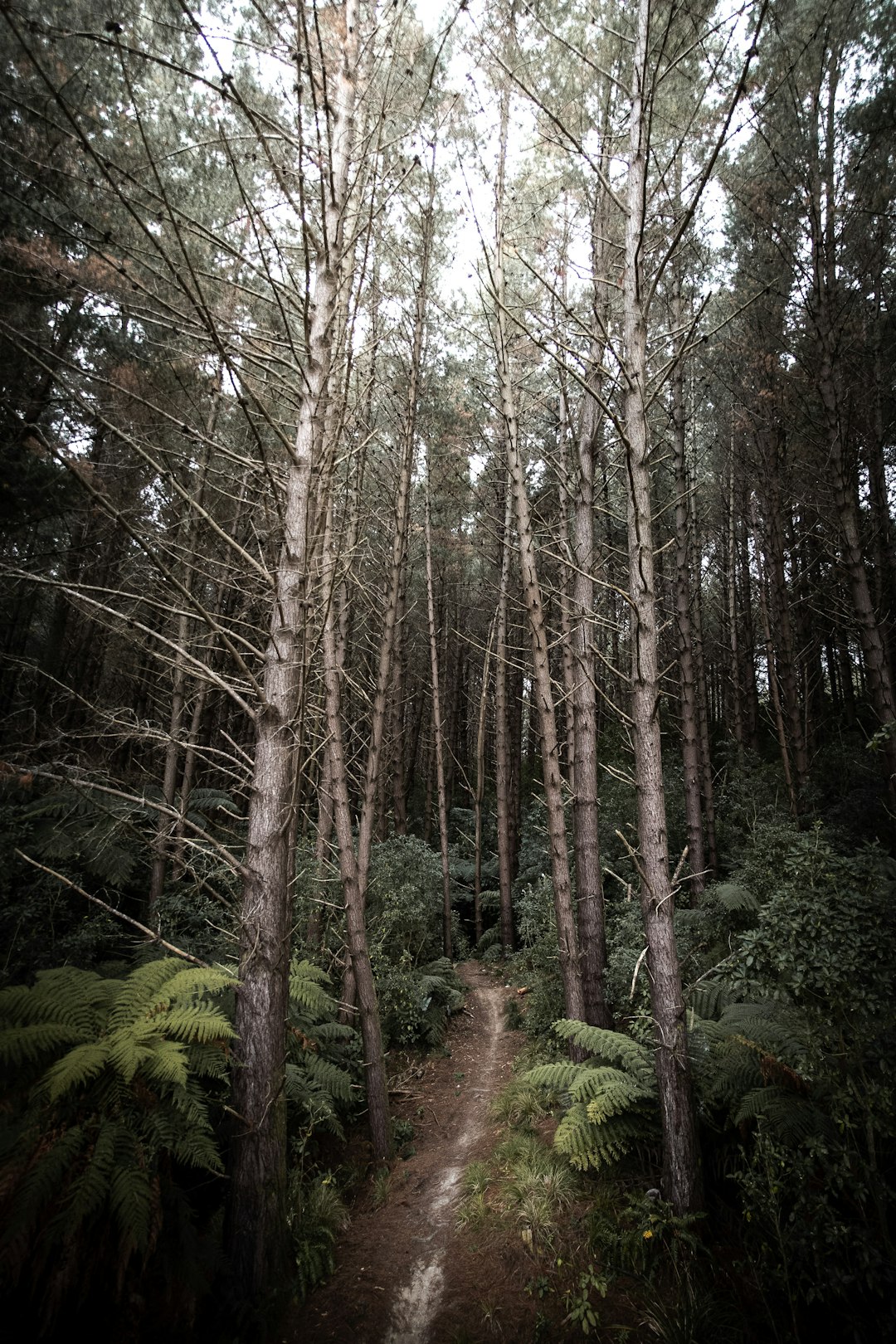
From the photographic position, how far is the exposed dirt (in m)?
3.06

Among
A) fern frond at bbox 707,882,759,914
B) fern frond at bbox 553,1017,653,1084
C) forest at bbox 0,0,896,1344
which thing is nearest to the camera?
forest at bbox 0,0,896,1344

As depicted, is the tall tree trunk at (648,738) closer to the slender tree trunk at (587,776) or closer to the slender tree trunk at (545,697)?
the slender tree trunk at (545,697)

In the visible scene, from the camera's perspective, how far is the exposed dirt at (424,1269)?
3062 mm

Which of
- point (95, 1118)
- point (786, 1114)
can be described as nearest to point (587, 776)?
point (786, 1114)

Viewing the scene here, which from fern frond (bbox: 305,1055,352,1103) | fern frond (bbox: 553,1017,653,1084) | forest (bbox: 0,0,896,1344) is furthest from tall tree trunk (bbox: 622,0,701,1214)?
fern frond (bbox: 305,1055,352,1103)

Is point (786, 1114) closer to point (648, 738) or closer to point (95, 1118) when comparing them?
point (648, 738)

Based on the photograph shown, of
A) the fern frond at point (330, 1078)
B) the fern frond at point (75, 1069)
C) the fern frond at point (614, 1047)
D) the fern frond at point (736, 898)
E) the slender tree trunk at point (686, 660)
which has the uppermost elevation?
the slender tree trunk at point (686, 660)

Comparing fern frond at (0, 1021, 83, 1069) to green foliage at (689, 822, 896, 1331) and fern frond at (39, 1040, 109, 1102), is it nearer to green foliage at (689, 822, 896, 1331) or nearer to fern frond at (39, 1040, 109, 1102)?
fern frond at (39, 1040, 109, 1102)

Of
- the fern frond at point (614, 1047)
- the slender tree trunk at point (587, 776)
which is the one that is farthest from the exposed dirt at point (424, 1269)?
the slender tree trunk at point (587, 776)

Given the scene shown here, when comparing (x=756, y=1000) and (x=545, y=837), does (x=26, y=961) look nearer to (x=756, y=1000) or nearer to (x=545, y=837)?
(x=756, y=1000)

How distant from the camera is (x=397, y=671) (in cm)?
937

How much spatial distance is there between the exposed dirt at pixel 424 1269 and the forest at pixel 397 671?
0.60ft

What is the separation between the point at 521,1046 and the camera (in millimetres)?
6754

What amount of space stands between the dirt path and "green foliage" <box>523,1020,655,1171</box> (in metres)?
0.89
